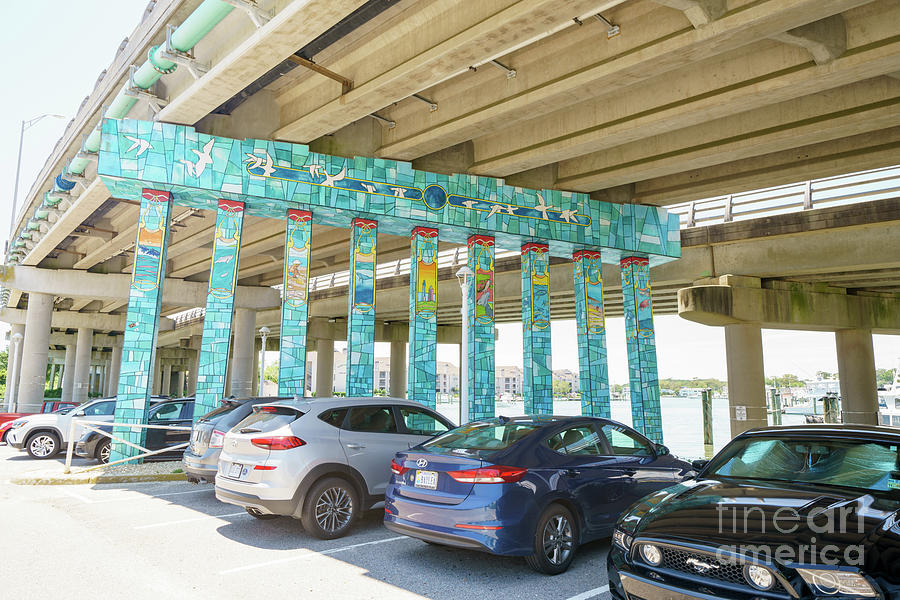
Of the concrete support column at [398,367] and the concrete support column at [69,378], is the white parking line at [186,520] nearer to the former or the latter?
the concrete support column at [398,367]

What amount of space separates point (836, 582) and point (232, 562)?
5312 mm

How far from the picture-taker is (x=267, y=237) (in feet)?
78.4

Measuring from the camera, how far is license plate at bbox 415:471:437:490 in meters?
5.84

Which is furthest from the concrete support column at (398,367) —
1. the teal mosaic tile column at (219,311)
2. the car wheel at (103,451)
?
the car wheel at (103,451)

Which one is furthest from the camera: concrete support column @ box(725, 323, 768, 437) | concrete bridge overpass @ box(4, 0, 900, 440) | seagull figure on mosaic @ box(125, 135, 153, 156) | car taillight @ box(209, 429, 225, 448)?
concrete support column @ box(725, 323, 768, 437)

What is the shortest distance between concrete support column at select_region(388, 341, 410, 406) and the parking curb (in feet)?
103

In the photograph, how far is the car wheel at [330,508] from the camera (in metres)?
6.98


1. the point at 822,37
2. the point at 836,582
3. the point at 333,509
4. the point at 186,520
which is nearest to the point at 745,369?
the point at 822,37

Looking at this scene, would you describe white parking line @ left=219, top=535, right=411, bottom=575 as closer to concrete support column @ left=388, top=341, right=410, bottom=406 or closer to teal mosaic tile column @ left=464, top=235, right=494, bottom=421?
teal mosaic tile column @ left=464, top=235, right=494, bottom=421

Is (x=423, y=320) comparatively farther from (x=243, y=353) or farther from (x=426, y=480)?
(x=243, y=353)

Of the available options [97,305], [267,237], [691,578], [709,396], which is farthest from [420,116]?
[97,305]

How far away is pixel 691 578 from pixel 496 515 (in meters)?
2.07

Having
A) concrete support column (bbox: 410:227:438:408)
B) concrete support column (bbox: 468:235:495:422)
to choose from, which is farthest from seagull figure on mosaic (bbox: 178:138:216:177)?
concrete support column (bbox: 468:235:495:422)

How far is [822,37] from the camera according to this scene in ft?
34.9
